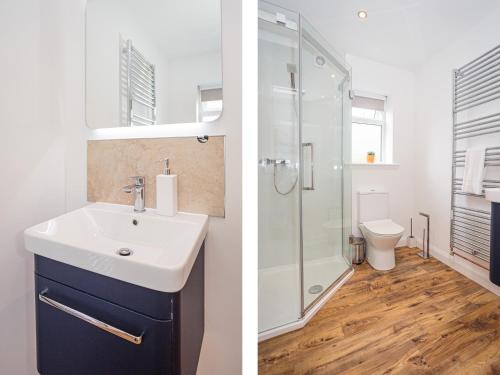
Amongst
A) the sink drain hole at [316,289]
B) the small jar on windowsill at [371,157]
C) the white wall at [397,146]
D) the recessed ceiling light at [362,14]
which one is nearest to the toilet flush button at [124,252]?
the sink drain hole at [316,289]

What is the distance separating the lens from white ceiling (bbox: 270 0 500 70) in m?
1.67

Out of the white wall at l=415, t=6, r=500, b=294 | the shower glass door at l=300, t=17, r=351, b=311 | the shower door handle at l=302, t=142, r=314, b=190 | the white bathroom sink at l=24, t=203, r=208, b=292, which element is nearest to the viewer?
the white bathroom sink at l=24, t=203, r=208, b=292

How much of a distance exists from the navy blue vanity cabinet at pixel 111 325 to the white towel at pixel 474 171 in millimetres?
2409

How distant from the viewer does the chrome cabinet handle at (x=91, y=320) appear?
22.5 inches

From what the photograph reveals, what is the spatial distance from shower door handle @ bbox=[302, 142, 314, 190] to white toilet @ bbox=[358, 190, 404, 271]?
0.88 meters

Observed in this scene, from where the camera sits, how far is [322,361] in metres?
1.16

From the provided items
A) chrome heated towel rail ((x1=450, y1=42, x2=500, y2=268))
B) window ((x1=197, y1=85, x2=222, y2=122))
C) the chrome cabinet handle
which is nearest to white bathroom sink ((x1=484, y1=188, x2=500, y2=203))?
chrome heated towel rail ((x1=450, y1=42, x2=500, y2=268))

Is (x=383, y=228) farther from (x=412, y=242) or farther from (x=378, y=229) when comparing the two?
(x=412, y=242)

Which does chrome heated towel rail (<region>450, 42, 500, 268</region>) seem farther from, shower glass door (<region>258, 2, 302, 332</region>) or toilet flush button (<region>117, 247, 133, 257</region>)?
toilet flush button (<region>117, 247, 133, 257</region>)

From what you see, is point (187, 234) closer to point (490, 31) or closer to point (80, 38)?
point (80, 38)

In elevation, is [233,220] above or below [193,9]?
below

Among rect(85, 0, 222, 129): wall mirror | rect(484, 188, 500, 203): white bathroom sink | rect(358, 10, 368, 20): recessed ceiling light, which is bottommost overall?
rect(484, 188, 500, 203): white bathroom sink

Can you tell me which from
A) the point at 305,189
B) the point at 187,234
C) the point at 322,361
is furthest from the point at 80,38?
the point at 322,361

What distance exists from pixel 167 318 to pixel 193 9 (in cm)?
111
